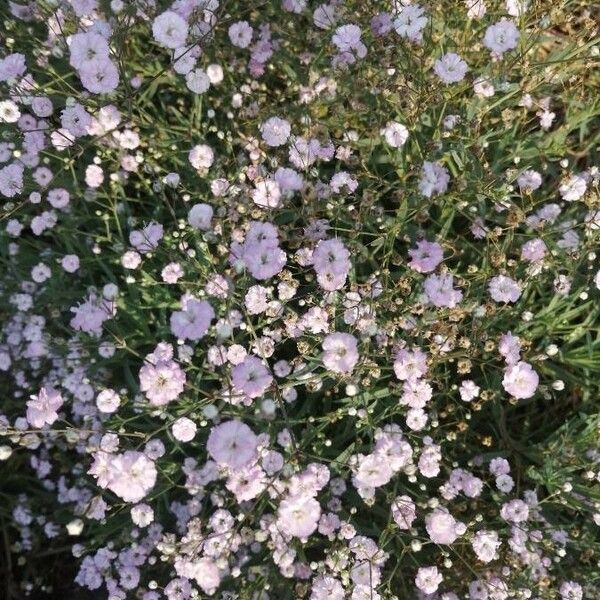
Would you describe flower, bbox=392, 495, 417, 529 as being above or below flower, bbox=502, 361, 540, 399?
below

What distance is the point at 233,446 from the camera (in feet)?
7.34

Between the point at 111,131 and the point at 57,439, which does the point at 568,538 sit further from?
the point at 111,131

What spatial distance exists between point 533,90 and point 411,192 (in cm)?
76

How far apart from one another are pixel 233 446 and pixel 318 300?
73cm

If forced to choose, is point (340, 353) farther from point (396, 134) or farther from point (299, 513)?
point (396, 134)

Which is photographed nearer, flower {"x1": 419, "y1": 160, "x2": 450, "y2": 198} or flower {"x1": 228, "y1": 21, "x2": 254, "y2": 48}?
flower {"x1": 419, "y1": 160, "x2": 450, "y2": 198}

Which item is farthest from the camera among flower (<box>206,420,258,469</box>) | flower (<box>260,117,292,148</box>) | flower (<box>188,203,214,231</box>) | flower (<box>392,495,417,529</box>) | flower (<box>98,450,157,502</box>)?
flower (<box>260,117,292,148</box>)

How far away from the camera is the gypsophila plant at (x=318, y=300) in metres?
2.53

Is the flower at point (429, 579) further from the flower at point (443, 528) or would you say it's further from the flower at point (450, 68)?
the flower at point (450, 68)

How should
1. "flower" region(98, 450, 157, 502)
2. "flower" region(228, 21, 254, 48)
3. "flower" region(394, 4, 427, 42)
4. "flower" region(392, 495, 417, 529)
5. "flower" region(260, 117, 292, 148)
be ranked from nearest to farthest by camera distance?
"flower" region(98, 450, 157, 502) → "flower" region(392, 495, 417, 529) → "flower" region(394, 4, 427, 42) → "flower" region(260, 117, 292, 148) → "flower" region(228, 21, 254, 48)

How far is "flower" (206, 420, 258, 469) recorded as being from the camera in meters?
2.22

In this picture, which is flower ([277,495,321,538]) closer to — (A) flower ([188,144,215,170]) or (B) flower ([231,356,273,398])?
(B) flower ([231,356,273,398])

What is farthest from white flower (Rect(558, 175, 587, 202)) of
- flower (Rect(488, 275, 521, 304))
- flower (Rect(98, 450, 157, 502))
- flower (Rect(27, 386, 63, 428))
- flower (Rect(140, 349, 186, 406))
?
flower (Rect(27, 386, 63, 428))

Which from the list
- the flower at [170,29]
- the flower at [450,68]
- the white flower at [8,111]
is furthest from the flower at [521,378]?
the white flower at [8,111]
